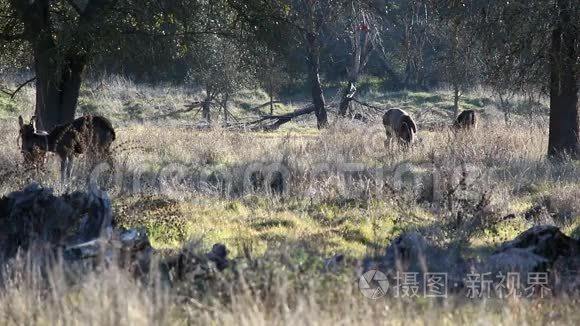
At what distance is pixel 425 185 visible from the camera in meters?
11.6

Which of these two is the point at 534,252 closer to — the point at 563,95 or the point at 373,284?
the point at 373,284

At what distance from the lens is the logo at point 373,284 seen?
548cm

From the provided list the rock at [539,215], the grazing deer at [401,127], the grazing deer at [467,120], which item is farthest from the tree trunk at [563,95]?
the rock at [539,215]

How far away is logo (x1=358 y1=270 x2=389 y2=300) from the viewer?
216 inches

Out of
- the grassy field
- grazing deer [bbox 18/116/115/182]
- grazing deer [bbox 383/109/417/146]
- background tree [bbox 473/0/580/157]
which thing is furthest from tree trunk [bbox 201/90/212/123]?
grazing deer [bbox 18/116/115/182]

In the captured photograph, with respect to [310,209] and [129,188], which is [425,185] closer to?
[310,209]

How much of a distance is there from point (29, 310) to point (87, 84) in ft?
96.5

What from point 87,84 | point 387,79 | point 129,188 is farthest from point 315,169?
point 387,79

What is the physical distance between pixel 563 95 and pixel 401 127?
15.3 ft

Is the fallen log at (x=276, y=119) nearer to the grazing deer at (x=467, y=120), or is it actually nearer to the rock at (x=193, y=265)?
the grazing deer at (x=467, y=120)

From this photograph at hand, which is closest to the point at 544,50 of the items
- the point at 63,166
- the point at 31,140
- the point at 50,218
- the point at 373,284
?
the point at 63,166

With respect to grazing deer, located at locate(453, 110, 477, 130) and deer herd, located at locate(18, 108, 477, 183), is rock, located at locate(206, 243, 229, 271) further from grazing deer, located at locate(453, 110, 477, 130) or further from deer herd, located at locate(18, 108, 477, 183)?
grazing deer, located at locate(453, 110, 477, 130)

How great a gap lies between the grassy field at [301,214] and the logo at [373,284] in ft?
0.55

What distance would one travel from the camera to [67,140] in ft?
44.5
